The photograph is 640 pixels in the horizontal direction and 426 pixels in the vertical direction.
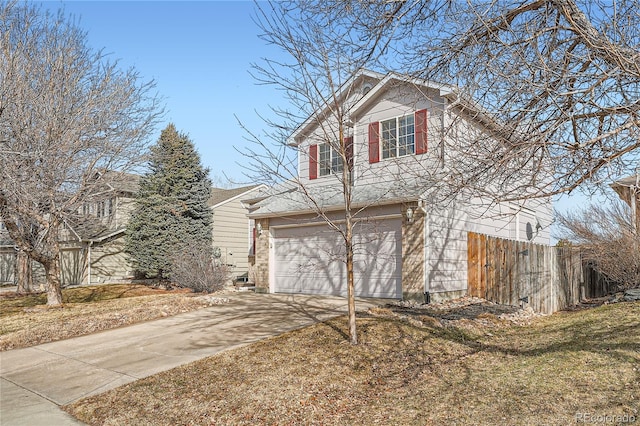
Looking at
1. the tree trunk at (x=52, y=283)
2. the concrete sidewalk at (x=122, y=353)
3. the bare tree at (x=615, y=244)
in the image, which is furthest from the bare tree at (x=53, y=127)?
the bare tree at (x=615, y=244)

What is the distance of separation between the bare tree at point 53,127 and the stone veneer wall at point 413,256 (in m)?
8.38

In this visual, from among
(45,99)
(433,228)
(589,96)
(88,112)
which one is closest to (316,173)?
(433,228)

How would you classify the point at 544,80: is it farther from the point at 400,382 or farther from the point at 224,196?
the point at 224,196

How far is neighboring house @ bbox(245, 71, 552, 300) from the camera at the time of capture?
458 inches

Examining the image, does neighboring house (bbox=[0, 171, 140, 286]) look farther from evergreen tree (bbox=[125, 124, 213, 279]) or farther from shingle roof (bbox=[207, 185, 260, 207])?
shingle roof (bbox=[207, 185, 260, 207])

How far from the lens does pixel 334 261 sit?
13414 millimetres

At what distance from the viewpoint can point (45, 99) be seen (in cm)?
1209

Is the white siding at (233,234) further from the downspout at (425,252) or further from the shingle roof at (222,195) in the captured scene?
the downspout at (425,252)

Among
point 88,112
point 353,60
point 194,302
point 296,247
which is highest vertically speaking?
point 88,112

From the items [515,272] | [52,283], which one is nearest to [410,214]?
[515,272]

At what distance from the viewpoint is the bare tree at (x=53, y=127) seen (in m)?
11.2

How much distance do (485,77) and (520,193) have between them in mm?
1653

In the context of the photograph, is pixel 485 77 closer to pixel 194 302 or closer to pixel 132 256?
pixel 194 302

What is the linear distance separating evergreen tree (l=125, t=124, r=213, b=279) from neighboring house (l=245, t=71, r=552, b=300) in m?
6.78
